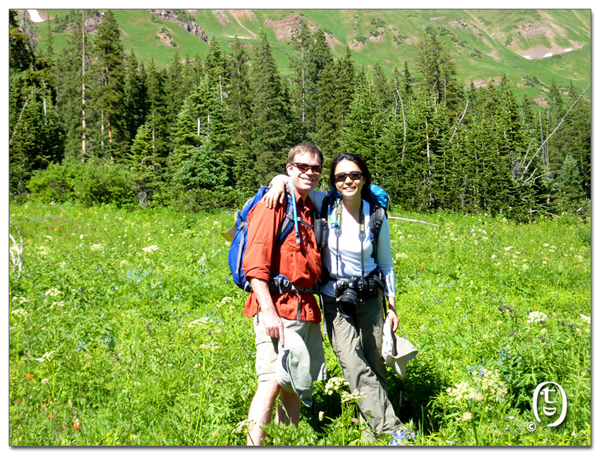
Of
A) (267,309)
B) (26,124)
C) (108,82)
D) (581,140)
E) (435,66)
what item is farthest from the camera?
(581,140)

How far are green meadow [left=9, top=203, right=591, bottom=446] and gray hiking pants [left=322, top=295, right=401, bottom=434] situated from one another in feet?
0.44

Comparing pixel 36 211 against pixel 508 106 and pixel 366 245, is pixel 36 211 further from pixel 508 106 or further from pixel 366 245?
pixel 508 106

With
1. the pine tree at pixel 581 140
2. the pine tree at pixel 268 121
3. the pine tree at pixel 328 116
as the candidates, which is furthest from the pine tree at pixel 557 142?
the pine tree at pixel 268 121

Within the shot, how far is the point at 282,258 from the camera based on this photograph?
9.66ft

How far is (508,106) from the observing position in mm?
30344

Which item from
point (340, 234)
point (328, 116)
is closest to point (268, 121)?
point (328, 116)

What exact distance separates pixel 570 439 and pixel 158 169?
46.1 metres

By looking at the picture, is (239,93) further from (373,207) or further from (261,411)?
(261,411)

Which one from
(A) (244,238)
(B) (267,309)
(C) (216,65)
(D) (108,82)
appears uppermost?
(C) (216,65)

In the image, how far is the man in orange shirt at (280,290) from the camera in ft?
9.34

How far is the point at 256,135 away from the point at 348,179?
39.0 meters

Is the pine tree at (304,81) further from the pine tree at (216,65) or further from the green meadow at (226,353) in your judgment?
the green meadow at (226,353)

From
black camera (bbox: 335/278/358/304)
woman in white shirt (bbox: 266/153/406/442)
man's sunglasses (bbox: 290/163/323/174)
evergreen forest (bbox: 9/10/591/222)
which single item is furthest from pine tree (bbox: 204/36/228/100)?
black camera (bbox: 335/278/358/304)

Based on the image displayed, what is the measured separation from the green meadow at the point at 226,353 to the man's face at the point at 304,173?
1.34m
